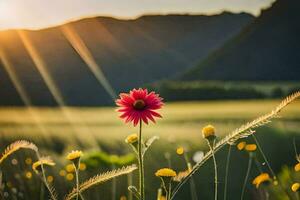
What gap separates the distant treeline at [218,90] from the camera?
11.0 ft

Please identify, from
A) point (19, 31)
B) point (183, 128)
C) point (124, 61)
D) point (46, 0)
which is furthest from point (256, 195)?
point (19, 31)

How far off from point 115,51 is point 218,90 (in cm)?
72

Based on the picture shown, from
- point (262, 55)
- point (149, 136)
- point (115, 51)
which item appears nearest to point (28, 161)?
point (149, 136)

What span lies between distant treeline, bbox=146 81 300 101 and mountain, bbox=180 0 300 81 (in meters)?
0.04

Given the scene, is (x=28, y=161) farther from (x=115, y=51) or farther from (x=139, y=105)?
(x=139, y=105)

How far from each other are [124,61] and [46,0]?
0.58 m

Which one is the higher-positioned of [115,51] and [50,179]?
[115,51]

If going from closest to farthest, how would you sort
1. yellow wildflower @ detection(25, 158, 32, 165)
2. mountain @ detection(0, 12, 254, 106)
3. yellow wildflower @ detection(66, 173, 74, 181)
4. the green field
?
yellow wildflower @ detection(66, 173, 74, 181), yellow wildflower @ detection(25, 158, 32, 165), the green field, mountain @ detection(0, 12, 254, 106)

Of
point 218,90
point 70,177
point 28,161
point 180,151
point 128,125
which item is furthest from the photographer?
point 218,90

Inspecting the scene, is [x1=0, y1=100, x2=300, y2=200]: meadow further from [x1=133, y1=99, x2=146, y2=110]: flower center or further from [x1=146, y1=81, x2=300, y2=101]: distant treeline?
[x1=133, y1=99, x2=146, y2=110]: flower center

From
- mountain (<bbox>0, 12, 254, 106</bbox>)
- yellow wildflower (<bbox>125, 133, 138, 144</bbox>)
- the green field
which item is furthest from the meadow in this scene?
yellow wildflower (<bbox>125, 133, 138, 144</bbox>)

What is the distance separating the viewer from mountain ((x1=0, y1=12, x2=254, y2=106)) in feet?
11.8

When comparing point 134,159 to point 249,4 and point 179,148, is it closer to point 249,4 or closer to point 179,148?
point 179,148

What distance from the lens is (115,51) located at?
12.7 ft
